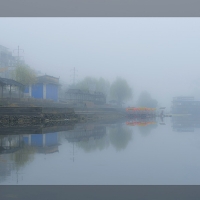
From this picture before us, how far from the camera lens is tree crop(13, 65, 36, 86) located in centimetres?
2339

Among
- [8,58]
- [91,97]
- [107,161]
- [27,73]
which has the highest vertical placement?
[8,58]

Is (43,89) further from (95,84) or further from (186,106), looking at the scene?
(186,106)

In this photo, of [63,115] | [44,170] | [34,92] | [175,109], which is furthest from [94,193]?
[175,109]

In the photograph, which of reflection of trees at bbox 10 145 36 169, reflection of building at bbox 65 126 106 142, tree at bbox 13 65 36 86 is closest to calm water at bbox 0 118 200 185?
reflection of trees at bbox 10 145 36 169

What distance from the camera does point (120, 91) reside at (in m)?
38.5

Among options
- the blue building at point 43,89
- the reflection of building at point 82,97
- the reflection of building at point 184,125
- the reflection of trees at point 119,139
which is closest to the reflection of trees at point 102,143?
the reflection of trees at point 119,139

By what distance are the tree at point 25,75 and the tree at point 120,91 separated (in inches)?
622

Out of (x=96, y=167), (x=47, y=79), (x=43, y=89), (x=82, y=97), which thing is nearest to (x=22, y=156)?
(x=96, y=167)

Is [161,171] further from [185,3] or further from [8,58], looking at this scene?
[8,58]

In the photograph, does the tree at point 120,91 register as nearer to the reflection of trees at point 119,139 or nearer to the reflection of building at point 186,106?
the reflection of building at point 186,106

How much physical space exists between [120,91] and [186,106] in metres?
18.0

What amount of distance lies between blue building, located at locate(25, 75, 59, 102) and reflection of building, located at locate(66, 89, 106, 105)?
271 cm

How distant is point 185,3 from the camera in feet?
12.1

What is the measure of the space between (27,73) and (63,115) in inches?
266
